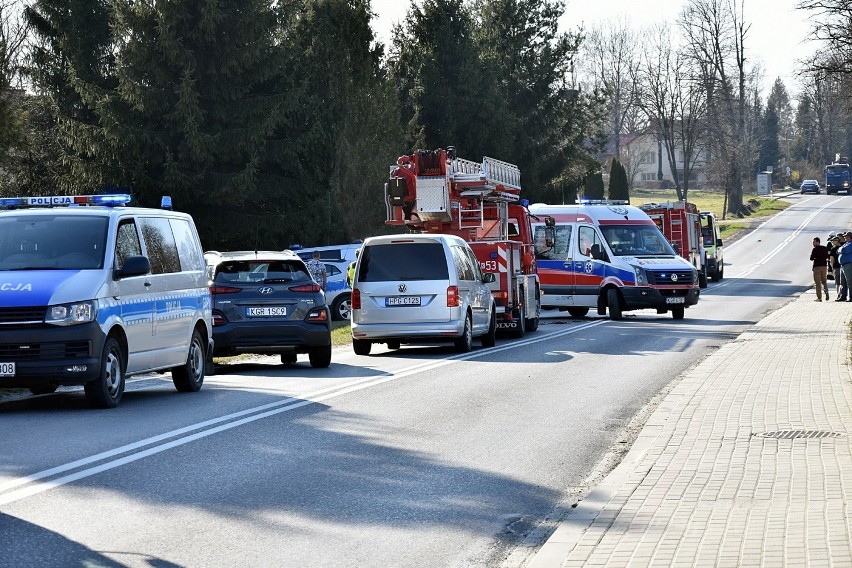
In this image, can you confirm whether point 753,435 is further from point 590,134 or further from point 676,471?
point 590,134

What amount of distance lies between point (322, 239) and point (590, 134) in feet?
87.9

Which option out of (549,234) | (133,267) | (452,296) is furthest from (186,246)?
(549,234)

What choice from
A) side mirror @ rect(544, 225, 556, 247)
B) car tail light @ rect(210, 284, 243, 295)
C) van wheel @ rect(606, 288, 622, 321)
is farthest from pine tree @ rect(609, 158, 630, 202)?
car tail light @ rect(210, 284, 243, 295)

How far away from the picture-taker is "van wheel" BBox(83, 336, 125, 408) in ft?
42.5

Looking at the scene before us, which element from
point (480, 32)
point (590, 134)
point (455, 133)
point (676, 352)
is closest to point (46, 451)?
point (676, 352)

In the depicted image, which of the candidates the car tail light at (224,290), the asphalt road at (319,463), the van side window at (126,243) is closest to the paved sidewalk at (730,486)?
the asphalt road at (319,463)

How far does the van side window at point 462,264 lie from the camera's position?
2178cm

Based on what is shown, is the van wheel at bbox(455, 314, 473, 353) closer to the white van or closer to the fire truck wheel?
the white van

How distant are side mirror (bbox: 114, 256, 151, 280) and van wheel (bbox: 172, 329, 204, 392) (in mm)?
1954

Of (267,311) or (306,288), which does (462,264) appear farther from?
(267,311)

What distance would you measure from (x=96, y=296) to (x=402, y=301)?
28.6 ft

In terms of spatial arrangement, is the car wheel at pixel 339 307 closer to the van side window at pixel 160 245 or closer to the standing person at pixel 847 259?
the standing person at pixel 847 259

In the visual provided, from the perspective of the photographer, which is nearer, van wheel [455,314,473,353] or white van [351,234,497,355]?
white van [351,234,497,355]

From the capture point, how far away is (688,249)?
4422 centimetres
